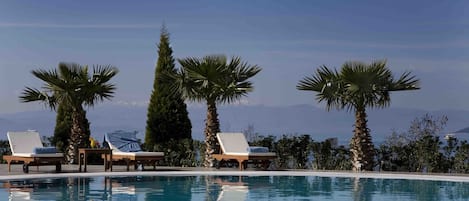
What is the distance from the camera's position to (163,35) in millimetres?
20906

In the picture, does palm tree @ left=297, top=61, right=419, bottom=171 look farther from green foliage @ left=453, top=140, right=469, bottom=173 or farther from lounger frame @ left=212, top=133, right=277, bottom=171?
lounger frame @ left=212, top=133, right=277, bottom=171

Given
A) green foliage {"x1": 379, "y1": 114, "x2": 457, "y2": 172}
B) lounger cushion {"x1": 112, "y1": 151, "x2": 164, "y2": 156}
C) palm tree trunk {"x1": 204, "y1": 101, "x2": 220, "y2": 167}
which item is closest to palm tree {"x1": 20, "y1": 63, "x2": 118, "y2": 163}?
lounger cushion {"x1": 112, "y1": 151, "x2": 164, "y2": 156}

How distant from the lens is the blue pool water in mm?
11703

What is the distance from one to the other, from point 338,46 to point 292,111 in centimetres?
919

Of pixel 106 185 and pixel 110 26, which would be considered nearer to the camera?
pixel 106 185

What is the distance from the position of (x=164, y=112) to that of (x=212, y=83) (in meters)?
3.53

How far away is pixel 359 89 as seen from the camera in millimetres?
16594

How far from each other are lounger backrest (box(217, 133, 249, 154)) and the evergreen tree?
3696 millimetres

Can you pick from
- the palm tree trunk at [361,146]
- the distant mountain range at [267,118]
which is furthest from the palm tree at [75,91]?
the distant mountain range at [267,118]

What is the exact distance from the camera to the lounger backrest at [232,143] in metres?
17.2

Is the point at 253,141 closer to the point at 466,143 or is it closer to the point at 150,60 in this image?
the point at 466,143

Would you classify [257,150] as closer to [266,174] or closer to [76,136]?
[266,174]

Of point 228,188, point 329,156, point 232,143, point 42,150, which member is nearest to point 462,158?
point 329,156

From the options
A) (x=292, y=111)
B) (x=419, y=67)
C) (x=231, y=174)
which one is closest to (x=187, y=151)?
(x=231, y=174)
